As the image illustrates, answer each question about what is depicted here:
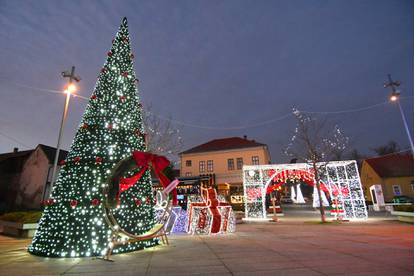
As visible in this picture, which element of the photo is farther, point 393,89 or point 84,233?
point 393,89

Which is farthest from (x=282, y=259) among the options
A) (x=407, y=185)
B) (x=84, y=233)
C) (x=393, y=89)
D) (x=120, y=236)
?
(x=407, y=185)

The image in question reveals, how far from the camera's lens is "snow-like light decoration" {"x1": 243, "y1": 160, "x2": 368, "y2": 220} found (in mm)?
14508

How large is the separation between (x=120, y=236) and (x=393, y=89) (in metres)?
16.1

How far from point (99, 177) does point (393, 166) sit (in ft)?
125

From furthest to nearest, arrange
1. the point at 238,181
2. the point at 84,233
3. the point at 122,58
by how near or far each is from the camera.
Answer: the point at 238,181
the point at 122,58
the point at 84,233

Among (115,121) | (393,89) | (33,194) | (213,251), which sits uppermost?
(393,89)

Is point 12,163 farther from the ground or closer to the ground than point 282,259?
farther from the ground

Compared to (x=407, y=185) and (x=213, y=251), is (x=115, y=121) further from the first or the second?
(x=407, y=185)

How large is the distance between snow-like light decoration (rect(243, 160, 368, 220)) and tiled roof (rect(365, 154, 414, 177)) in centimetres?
2008

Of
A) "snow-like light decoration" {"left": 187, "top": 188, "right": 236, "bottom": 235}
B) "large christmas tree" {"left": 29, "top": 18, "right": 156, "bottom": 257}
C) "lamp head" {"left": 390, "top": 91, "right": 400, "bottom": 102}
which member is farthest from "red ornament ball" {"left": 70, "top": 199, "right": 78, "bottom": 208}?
"lamp head" {"left": 390, "top": 91, "right": 400, "bottom": 102}

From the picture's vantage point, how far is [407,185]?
92.1 feet

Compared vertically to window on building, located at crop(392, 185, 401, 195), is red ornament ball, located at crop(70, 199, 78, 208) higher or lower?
lower

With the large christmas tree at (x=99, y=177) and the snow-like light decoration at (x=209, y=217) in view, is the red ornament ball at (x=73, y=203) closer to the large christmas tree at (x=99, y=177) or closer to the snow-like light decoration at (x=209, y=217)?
the large christmas tree at (x=99, y=177)

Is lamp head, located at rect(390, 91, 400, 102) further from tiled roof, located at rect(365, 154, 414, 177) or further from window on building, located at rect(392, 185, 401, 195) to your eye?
window on building, located at rect(392, 185, 401, 195)
